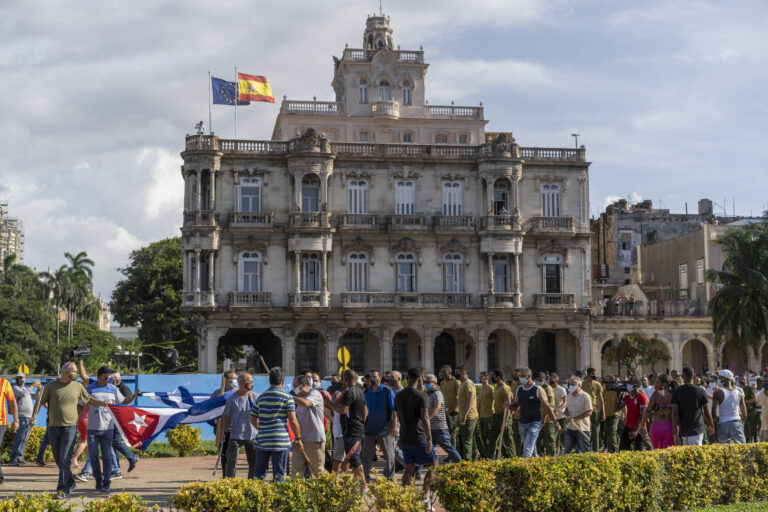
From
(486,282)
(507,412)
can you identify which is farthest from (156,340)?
(507,412)

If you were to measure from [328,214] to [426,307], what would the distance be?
676 centimetres

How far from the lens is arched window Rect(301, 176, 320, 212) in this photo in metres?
48.3

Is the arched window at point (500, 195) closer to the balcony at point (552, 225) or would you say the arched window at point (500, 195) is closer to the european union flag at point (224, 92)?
the balcony at point (552, 225)

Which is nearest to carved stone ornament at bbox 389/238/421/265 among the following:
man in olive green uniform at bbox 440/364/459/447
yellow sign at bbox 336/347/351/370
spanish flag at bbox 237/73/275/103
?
spanish flag at bbox 237/73/275/103

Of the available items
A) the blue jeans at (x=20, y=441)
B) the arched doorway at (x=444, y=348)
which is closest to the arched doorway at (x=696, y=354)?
the arched doorway at (x=444, y=348)

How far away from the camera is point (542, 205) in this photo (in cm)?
5053

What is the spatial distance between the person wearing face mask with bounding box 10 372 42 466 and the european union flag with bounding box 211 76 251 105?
29875 millimetres

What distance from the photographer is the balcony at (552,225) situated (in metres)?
49.9

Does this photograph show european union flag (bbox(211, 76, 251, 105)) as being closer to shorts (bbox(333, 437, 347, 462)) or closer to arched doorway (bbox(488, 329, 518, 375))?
arched doorway (bbox(488, 329, 518, 375))

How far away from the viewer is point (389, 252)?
48969mm

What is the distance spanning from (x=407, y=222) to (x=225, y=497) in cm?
3859

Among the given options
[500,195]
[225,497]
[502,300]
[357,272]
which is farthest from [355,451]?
[500,195]

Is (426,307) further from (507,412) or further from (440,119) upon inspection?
(507,412)

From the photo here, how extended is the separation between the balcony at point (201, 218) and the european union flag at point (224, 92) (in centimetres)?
586
